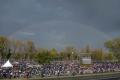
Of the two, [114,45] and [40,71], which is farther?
[114,45]

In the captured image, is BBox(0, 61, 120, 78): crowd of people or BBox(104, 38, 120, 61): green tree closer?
BBox(0, 61, 120, 78): crowd of people

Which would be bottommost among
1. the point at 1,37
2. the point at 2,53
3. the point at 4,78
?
the point at 4,78

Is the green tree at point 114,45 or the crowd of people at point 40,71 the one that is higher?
the green tree at point 114,45

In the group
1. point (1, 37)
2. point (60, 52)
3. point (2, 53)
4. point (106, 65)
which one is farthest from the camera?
point (60, 52)

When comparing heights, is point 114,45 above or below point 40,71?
above

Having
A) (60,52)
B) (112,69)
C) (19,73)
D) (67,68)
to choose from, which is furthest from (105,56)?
(19,73)

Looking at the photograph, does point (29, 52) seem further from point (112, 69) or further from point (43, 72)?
point (43, 72)

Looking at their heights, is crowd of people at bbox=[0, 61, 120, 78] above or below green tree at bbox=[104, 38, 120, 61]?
below

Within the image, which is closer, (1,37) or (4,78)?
(4,78)

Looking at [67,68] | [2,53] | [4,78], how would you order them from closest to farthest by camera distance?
[4,78], [67,68], [2,53]

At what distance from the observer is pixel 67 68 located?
5653 centimetres

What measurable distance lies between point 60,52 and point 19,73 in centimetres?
11750

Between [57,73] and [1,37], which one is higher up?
[1,37]

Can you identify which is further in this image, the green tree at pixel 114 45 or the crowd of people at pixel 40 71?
the green tree at pixel 114 45
